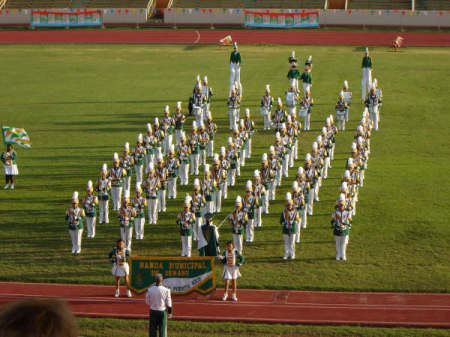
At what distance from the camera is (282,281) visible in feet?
52.6

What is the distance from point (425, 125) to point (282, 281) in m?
18.0

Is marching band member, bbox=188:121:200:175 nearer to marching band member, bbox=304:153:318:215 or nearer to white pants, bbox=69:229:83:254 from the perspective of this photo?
marching band member, bbox=304:153:318:215

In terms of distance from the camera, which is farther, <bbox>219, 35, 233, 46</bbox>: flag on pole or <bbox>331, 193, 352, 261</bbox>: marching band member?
<bbox>219, 35, 233, 46</bbox>: flag on pole

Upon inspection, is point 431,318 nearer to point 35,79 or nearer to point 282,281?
point 282,281

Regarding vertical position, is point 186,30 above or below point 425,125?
above

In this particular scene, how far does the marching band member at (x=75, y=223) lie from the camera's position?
58.3 ft

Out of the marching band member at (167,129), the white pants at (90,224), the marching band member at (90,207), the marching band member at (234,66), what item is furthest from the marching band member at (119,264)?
the marching band member at (234,66)

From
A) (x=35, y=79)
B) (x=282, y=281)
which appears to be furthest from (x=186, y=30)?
(x=282, y=281)

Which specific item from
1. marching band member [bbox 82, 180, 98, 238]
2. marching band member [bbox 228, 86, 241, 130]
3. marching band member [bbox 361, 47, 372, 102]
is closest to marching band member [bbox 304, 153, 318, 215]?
marching band member [bbox 82, 180, 98, 238]

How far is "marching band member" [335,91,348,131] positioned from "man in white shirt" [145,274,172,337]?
18991mm

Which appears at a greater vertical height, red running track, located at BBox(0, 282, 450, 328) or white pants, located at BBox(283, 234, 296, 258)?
white pants, located at BBox(283, 234, 296, 258)

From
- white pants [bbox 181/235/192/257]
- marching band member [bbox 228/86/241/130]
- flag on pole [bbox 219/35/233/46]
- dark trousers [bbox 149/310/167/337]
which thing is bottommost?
white pants [bbox 181/235/192/257]

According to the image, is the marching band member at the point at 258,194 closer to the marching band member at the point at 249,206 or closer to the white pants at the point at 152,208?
the marching band member at the point at 249,206

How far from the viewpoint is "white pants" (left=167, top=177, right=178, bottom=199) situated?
2200 centimetres
